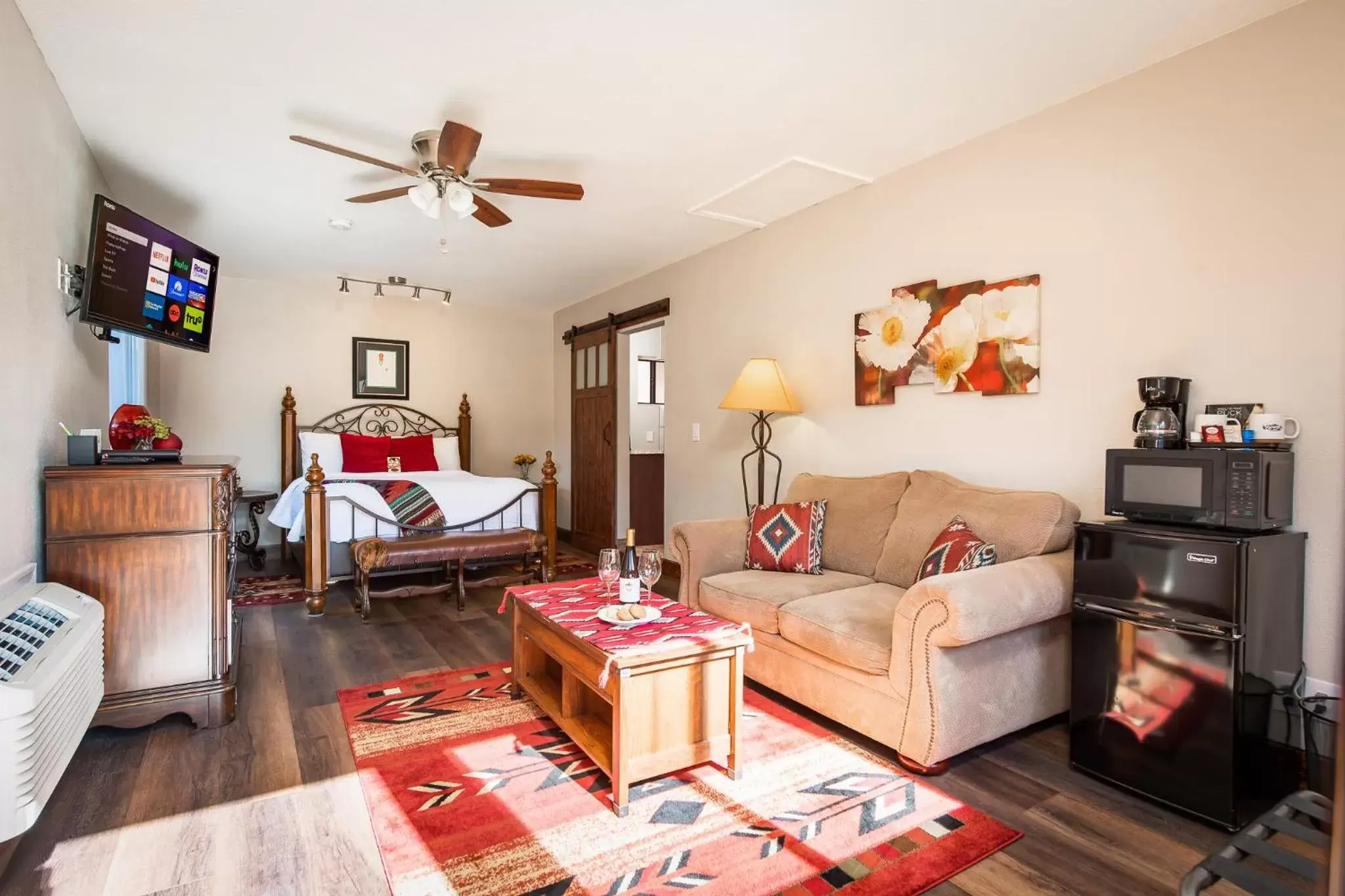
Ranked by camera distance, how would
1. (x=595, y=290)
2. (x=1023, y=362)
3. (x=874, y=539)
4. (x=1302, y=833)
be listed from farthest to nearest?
(x=595, y=290) < (x=874, y=539) < (x=1023, y=362) < (x=1302, y=833)

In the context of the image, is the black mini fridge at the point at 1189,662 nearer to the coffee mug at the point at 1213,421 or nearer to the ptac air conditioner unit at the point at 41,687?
the coffee mug at the point at 1213,421

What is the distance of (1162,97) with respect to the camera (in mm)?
2631

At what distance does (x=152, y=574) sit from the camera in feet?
8.62

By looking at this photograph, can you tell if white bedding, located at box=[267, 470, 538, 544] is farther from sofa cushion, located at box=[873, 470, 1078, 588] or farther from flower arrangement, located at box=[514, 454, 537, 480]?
sofa cushion, located at box=[873, 470, 1078, 588]

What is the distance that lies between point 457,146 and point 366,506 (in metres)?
2.57

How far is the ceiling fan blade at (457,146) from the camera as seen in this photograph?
2895 millimetres

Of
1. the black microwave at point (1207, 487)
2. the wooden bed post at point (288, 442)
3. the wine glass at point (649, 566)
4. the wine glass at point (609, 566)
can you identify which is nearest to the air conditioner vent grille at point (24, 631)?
the wine glass at point (609, 566)

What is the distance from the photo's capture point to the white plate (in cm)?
237

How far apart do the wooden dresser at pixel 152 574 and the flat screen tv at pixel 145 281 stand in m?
0.79

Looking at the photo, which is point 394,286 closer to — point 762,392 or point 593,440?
point 593,440

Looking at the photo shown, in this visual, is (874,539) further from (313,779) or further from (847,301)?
(313,779)

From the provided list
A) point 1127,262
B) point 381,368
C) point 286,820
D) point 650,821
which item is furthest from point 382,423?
point 1127,262

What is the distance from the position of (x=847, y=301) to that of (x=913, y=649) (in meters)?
2.18

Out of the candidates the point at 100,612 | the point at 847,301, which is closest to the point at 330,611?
the point at 100,612
